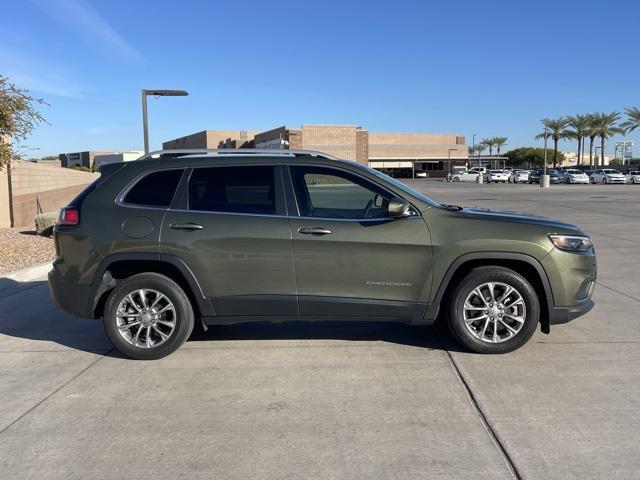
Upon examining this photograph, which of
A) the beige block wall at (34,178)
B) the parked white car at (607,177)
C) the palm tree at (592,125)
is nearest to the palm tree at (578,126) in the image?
the palm tree at (592,125)

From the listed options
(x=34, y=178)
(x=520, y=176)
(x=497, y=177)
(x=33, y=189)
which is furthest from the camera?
(x=497, y=177)

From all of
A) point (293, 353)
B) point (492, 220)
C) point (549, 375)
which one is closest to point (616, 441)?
point (549, 375)

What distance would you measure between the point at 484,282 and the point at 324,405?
1863 mm

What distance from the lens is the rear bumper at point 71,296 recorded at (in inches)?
201

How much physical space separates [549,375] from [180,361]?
3.22 meters

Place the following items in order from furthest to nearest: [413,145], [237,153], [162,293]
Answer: [413,145] < [237,153] < [162,293]

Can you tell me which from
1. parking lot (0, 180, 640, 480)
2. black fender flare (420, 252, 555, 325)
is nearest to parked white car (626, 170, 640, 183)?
parking lot (0, 180, 640, 480)

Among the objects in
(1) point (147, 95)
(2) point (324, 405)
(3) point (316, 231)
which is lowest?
(2) point (324, 405)

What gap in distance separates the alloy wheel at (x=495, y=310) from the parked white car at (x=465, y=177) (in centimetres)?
6977

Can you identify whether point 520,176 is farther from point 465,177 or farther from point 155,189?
point 155,189

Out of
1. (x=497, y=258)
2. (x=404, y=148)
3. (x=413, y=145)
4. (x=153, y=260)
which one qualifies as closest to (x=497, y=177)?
(x=404, y=148)

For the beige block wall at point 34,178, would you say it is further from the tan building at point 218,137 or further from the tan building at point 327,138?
the tan building at point 218,137

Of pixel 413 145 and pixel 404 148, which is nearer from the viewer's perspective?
pixel 404 148

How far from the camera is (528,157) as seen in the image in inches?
4670
